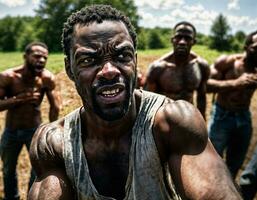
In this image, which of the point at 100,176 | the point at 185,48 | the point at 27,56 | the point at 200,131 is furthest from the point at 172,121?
the point at 27,56

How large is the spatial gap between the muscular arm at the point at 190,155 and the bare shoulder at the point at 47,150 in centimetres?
53

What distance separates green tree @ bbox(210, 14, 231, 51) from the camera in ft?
175

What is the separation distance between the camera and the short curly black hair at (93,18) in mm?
2090

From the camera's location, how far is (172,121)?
1.95 meters

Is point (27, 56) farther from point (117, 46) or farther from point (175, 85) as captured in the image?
point (117, 46)

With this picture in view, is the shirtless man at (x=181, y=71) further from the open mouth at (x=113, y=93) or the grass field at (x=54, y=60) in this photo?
the grass field at (x=54, y=60)

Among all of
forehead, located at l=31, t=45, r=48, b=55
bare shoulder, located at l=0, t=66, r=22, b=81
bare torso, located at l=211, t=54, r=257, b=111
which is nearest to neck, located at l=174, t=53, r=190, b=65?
bare torso, located at l=211, t=54, r=257, b=111

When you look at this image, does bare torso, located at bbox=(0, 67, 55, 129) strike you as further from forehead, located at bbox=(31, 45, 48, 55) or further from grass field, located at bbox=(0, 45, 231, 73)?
grass field, located at bbox=(0, 45, 231, 73)

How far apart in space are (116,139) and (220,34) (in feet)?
184

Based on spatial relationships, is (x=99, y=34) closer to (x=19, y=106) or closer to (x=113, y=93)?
(x=113, y=93)

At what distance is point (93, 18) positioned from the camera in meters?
2.10

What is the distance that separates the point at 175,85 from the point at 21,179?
3221 millimetres

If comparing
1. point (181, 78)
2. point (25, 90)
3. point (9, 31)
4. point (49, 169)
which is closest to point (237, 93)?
point (181, 78)

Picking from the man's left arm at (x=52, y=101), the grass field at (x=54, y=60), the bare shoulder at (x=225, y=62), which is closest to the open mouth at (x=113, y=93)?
the bare shoulder at (x=225, y=62)
